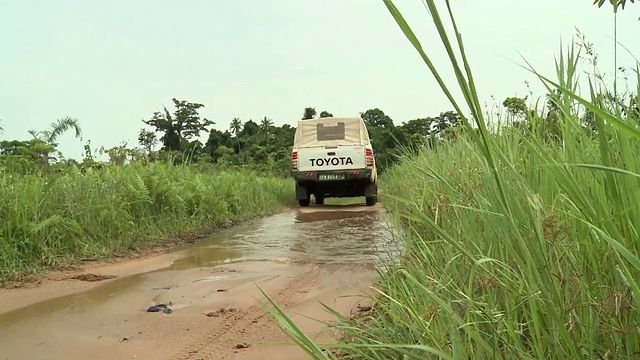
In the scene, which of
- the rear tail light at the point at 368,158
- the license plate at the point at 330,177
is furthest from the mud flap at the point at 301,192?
the rear tail light at the point at 368,158

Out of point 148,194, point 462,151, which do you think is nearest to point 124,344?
point 462,151

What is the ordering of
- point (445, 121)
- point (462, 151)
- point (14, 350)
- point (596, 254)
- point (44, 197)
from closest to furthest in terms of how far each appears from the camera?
point (596, 254) → point (14, 350) → point (462, 151) → point (44, 197) → point (445, 121)

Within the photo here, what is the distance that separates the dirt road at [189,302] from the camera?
231 centimetres

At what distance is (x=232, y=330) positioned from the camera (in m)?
2.49

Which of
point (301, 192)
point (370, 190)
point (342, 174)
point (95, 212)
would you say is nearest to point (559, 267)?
point (95, 212)

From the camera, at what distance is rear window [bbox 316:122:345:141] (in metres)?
11.8

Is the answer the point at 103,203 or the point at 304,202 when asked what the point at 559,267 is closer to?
the point at 103,203

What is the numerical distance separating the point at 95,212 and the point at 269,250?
5.48 feet

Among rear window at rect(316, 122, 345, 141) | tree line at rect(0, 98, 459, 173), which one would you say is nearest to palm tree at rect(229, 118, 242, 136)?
tree line at rect(0, 98, 459, 173)

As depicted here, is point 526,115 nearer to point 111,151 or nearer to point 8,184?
point 8,184

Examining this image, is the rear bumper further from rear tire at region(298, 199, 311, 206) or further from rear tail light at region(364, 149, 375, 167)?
rear tire at region(298, 199, 311, 206)

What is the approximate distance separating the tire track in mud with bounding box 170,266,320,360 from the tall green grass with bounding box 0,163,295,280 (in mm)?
1948

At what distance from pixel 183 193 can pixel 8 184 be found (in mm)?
2280

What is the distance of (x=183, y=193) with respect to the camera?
20.8 ft
